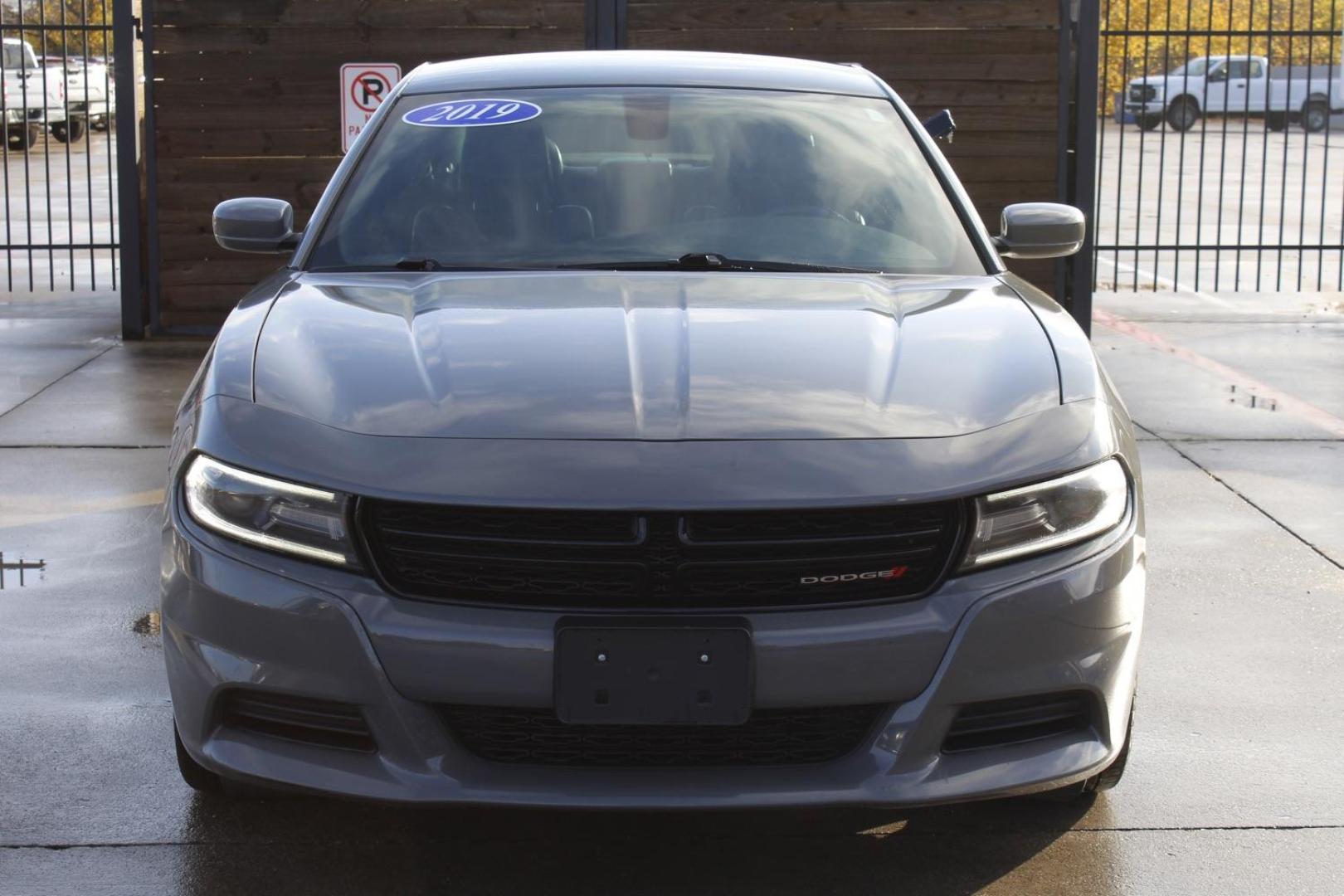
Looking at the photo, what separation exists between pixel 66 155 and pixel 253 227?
18947mm

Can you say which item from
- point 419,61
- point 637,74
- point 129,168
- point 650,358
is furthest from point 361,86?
point 650,358

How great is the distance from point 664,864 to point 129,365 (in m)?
6.68

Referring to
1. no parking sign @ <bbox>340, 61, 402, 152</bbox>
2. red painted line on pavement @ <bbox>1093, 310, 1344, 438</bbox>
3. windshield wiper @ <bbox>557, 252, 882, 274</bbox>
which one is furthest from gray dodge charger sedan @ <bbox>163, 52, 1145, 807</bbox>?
no parking sign @ <bbox>340, 61, 402, 152</bbox>

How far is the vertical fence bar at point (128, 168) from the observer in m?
9.74

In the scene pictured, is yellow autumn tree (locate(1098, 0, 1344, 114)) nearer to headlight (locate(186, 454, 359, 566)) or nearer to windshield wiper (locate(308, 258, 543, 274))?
windshield wiper (locate(308, 258, 543, 274))

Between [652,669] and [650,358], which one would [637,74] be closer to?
[650,358]

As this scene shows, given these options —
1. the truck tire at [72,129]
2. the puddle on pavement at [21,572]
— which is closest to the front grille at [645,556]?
the puddle on pavement at [21,572]

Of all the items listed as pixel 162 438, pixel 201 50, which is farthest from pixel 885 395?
pixel 201 50

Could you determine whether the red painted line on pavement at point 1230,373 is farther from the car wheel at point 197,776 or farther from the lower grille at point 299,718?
the lower grille at point 299,718

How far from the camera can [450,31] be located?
9930 millimetres

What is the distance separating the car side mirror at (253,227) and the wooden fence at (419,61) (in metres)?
5.35

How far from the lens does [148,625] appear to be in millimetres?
4836

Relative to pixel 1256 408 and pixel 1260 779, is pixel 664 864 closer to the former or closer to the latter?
pixel 1260 779

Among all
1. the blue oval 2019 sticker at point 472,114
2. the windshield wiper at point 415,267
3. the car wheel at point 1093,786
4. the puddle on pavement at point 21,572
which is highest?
the blue oval 2019 sticker at point 472,114
